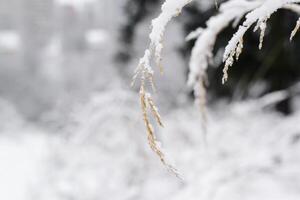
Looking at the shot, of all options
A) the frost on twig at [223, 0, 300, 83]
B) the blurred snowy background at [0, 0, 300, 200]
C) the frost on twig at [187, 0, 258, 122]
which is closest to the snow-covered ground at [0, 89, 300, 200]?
the blurred snowy background at [0, 0, 300, 200]

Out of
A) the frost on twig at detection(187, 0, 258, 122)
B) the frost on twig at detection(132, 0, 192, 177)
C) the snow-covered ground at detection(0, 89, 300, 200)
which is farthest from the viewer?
the snow-covered ground at detection(0, 89, 300, 200)

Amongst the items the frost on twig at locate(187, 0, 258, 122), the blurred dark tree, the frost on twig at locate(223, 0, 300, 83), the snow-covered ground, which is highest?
the blurred dark tree

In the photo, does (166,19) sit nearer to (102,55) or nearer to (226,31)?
(226,31)

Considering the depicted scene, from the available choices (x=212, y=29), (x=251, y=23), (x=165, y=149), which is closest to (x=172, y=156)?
(x=212, y=29)

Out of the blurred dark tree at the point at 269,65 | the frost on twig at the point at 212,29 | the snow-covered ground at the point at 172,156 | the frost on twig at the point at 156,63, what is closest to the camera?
the frost on twig at the point at 156,63

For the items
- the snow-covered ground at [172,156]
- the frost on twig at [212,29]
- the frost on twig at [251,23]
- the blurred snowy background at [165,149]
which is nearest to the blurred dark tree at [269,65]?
the blurred snowy background at [165,149]

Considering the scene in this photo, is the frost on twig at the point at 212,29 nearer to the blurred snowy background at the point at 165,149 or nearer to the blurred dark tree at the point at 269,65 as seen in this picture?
the blurred snowy background at the point at 165,149

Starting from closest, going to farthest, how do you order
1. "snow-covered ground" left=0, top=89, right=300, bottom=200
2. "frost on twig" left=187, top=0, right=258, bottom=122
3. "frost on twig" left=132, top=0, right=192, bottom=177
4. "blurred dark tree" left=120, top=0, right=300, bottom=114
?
1. "frost on twig" left=132, top=0, right=192, bottom=177
2. "frost on twig" left=187, top=0, right=258, bottom=122
3. "snow-covered ground" left=0, top=89, right=300, bottom=200
4. "blurred dark tree" left=120, top=0, right=300, bottom=114

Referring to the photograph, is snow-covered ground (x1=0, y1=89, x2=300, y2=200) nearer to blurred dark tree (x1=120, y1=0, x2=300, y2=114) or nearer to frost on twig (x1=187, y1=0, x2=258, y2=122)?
blurred dark tree (x1=120, y1=0, x2=300, y2=114)

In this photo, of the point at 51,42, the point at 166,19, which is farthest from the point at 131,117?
the point at 51,42
